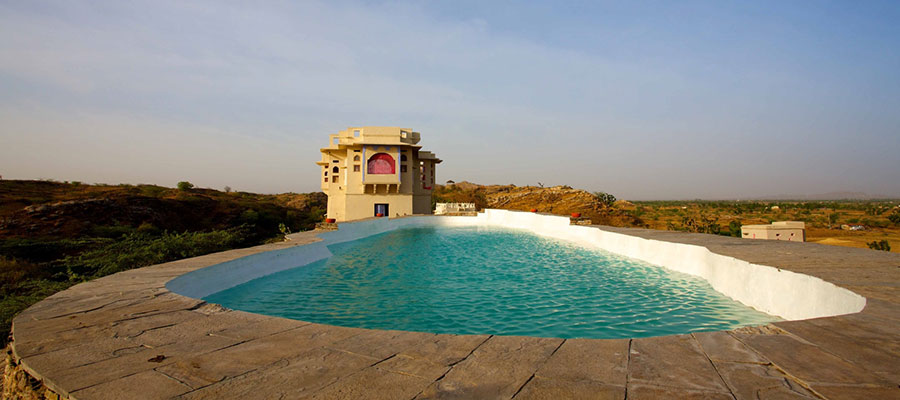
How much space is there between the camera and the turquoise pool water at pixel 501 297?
191 inches

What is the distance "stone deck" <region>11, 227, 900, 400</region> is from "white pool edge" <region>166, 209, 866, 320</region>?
91 cm

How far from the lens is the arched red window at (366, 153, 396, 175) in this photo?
24.6 metres

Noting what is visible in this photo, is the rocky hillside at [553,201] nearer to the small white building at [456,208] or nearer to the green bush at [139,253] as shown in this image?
the small white building at [456,208]

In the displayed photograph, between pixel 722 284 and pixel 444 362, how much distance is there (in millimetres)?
6027

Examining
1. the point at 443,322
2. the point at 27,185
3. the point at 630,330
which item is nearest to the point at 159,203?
the point at 27,185

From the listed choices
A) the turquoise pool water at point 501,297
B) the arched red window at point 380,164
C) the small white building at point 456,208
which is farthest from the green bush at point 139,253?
the small white building at point 456,208

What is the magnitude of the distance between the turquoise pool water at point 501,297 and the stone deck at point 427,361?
1863 mm

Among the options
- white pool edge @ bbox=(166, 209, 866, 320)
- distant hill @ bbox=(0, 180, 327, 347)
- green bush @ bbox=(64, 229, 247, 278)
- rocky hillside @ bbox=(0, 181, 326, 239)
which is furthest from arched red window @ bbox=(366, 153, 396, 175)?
green bush @ bbox=(64, 229, 247, 278)

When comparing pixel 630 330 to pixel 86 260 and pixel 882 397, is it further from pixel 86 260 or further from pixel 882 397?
pixel 86 260

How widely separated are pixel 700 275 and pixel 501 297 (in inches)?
157

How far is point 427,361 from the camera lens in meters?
2.38

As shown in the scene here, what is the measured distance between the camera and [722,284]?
6.41m

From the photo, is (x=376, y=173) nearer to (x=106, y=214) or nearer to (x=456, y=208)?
(x=456, y=208)

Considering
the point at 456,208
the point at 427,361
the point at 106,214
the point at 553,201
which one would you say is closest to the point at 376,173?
the point at 456,208
